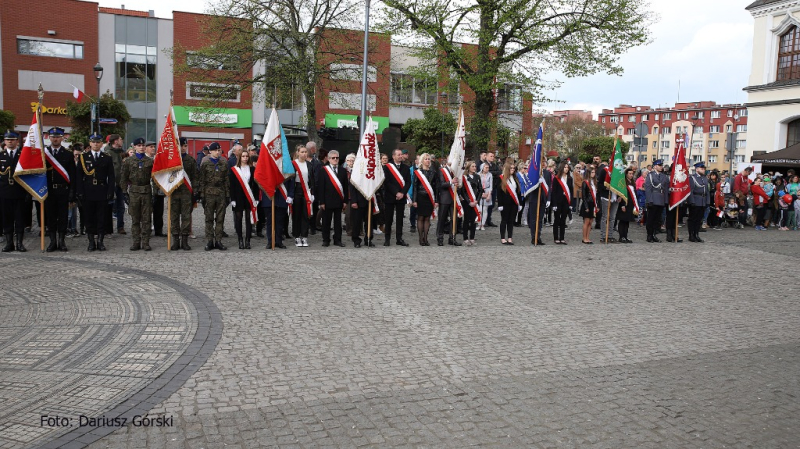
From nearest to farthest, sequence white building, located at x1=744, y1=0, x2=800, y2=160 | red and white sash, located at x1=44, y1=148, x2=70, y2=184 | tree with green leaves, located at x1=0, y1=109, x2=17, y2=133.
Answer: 1. red and white sash, located at x1=44, y1=148, x2=70, y2=184
2. tree with green leaves, located at x1=0, y1=109, x2=17, y2=133
3. white building, located at x1=744, y1=0, x2=800, y2=160

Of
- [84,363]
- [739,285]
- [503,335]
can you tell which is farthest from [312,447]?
[739,285]

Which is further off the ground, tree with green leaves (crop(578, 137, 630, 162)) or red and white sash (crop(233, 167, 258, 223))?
tree with green leaves (crop(578, 137, 630, 162))

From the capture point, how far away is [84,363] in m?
5.69

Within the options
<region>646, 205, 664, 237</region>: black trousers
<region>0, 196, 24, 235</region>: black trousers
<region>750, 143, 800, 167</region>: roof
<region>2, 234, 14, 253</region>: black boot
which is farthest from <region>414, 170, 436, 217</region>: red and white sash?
<region>750, 143, 800, 167</region>: roof

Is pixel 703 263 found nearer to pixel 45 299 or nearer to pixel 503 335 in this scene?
pixel 503 335

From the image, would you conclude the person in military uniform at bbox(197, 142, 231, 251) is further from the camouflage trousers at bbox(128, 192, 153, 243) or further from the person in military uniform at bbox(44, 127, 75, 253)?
the person in military uniform at bbox(44, 127, 75, 253)

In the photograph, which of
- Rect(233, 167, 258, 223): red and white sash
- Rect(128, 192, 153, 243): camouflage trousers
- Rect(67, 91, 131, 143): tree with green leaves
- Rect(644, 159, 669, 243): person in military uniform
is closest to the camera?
Rect(128, 192, 153, 243): camouflage trousers

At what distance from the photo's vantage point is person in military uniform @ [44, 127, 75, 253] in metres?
11.8

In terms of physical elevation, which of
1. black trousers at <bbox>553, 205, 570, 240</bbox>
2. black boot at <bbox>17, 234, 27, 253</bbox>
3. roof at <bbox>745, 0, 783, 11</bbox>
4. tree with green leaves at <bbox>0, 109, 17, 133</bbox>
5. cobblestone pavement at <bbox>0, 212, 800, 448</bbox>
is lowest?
cobblestone pavement at <bbox>0, 212, 800, 448</bbox>

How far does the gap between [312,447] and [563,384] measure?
2.29 metres

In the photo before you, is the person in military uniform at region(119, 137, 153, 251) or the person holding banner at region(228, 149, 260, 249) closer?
the person in military uniform at region(119, 137, 153, 251)

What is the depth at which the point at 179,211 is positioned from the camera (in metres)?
12.4

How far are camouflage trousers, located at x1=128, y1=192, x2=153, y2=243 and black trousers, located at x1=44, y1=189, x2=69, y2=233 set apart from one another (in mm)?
1135

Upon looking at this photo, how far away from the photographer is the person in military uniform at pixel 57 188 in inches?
463
